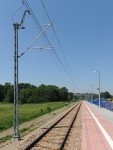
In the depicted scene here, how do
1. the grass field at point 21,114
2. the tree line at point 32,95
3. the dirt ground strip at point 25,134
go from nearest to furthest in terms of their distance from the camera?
1. the dirt ground strip at point 25,134
2. the grass field at point 21,114
3. the tree line at point 32,95

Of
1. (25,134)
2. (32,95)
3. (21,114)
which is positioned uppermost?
(32,95)

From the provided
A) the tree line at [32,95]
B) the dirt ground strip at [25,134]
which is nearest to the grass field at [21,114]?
the dirt ground strip at [25,134]

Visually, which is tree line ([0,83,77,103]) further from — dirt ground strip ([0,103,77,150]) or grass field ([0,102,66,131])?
dirt ground strip ([0,103,77,150])

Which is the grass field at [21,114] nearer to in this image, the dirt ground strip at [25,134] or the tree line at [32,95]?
the dirt ground strip at [25,134]

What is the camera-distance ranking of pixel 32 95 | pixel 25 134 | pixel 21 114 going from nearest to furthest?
1. pixel 25 134
2. pixel 21 114
3. pixel 32 95

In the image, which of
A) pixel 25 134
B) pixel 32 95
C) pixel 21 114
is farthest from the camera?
pixel 32 95

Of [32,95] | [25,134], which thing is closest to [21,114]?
[25,134]

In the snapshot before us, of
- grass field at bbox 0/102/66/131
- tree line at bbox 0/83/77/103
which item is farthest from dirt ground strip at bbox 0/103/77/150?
tree line at bbox 0/83/77/103

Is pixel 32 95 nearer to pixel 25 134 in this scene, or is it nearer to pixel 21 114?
pixel 21 114

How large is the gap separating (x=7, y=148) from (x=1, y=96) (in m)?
178

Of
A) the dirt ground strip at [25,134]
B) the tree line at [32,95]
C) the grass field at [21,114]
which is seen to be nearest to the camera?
the dirt ground strip at [25,134]

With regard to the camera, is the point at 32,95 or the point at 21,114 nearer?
the point at 21,114

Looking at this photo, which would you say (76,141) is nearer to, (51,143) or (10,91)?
(51,143)

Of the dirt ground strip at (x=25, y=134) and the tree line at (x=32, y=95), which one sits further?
the tree line at (x=32, y=95)
